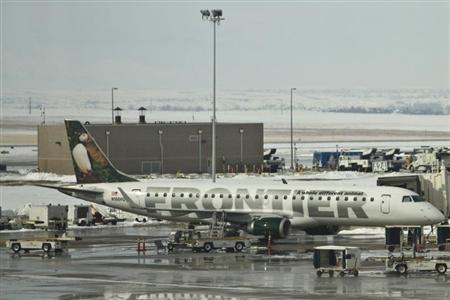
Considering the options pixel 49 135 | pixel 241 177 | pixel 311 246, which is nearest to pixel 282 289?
pixel 311 246

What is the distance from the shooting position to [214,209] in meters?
74.3

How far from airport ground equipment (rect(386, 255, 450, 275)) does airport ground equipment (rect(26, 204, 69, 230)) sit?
3320 centimetres

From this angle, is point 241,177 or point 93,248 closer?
point 93,248

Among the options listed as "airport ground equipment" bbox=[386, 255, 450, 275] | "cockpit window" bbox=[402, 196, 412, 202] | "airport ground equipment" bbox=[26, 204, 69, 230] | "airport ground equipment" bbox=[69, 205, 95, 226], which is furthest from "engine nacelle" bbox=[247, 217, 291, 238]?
"airport ground equipment" bbox=[69, 205, 95, 226]

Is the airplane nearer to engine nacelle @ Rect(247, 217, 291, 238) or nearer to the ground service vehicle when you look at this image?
engine nacelle @ Rect(247, 217, 291, 238)

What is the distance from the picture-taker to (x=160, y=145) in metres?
136

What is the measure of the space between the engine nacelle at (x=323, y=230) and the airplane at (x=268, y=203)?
0.06 metres

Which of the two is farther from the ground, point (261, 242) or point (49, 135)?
point (49, 135)

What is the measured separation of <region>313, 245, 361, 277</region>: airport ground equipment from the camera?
175 ft

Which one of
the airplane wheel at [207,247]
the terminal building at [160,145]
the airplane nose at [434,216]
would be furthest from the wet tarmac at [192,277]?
the terminal building at [160,145]

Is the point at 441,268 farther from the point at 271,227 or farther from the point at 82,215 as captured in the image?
the point at 82,215

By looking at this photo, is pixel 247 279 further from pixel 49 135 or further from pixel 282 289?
pixel 49 135

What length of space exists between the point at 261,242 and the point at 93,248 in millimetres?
10129

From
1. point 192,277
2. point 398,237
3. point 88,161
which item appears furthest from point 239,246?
point 88,161
